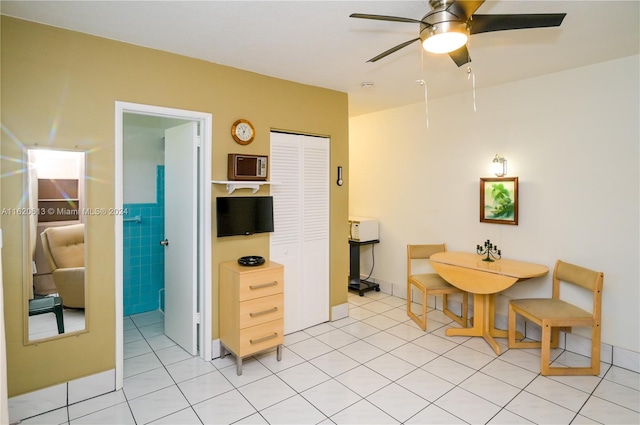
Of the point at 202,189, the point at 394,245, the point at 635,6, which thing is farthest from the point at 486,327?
the point at 202,189

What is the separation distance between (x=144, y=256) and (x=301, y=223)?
194 cm

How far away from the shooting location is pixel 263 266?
3027 millimetres

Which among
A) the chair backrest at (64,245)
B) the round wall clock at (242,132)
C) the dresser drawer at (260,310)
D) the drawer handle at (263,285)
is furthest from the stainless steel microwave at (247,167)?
the chair backrest at (64,245)

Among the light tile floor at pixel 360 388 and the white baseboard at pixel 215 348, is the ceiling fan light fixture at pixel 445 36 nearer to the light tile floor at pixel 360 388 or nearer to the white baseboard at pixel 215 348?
the light tile floor at pixel 360 388

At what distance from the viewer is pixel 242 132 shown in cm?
318

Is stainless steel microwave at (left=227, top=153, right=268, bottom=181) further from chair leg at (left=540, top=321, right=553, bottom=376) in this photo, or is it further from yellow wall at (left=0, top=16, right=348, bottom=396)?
chair leg at (left=540, top=321, right=553, bottom=376)

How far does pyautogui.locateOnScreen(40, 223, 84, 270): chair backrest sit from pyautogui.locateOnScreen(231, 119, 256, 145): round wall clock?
1.37 m

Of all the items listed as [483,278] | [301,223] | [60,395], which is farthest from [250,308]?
[483,278]

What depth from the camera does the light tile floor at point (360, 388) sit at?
2.32 metres

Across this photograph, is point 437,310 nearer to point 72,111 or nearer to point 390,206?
point 390,206

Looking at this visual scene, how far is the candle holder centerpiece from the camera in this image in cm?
360

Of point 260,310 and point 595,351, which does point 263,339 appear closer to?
point 260,310

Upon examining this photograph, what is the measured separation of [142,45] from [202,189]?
1.16 metres

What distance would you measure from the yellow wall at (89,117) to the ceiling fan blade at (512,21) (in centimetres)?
201
